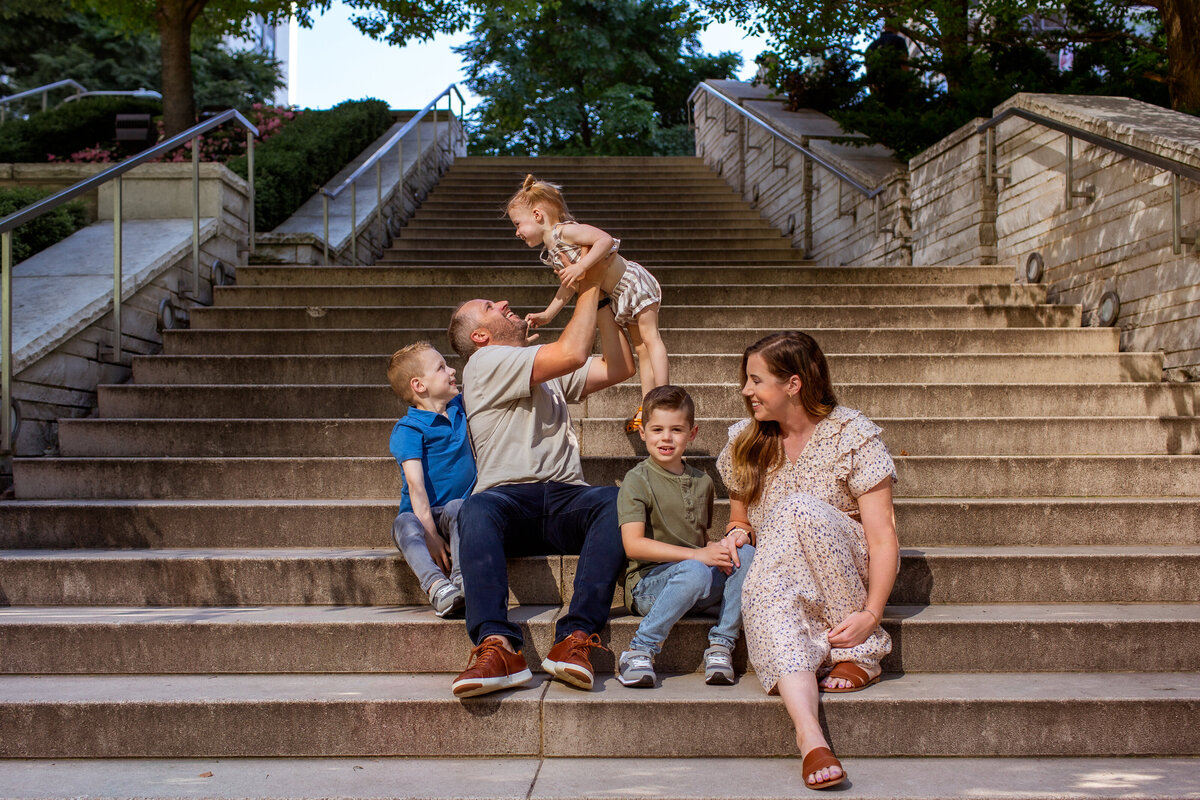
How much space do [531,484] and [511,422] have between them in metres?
0.22

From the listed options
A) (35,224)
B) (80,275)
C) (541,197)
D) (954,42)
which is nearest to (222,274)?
(35,224)

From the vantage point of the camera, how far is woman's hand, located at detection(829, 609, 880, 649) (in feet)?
9.06

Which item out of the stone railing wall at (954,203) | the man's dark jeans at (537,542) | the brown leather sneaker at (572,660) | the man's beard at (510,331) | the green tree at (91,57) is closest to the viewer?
the brown leather sneaker at (572,660)

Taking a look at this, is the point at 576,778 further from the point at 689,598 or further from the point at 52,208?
the point at 52,208

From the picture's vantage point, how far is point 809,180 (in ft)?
32.1

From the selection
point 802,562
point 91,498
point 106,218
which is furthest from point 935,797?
point 106,218

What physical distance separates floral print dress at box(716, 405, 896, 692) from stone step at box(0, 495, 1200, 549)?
2.64 ft

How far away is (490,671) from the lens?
2678 mm

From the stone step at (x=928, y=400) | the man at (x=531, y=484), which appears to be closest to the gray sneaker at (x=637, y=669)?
the man at (x=531, y=484)

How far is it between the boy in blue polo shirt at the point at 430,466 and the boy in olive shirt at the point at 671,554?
0.58 metres

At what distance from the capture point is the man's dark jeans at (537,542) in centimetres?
288

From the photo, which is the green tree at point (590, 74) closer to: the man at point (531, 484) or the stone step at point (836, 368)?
the stone step at point (836, 368)

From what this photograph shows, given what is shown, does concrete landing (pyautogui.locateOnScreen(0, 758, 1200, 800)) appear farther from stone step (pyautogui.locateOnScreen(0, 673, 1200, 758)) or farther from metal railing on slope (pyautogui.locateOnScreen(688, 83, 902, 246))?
metal railing on slope (pyautogui.locateOnScreen(688, 83, 902, 246))

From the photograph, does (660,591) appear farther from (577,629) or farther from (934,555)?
(934,555)
